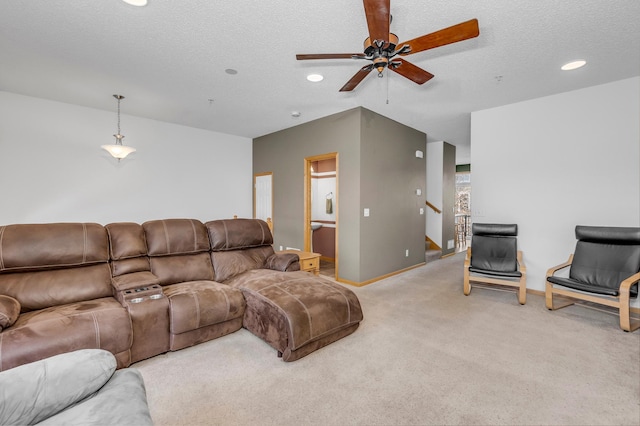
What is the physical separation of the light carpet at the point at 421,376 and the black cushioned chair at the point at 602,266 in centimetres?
31

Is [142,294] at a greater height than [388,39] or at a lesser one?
lesser

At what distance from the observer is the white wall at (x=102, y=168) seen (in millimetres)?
4082

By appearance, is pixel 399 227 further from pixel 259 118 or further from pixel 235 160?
pixel 235 160

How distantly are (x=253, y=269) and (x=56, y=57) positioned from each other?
10.3 feet

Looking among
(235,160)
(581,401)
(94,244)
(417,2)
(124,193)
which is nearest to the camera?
(581,401)

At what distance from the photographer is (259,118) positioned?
508cm

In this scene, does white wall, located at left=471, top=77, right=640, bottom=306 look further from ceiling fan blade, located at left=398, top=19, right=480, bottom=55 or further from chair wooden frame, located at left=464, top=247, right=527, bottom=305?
ceiling fan blade, located at left=398, top=19, right=480, bottom=55

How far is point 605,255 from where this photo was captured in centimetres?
336

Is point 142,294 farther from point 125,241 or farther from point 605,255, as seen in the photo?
point 605,255

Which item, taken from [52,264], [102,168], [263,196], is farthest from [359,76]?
[102,168]

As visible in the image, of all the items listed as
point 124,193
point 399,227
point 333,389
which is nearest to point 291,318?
point 333,389

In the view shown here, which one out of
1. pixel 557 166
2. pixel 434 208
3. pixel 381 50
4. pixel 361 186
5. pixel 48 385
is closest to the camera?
pixel 48 385

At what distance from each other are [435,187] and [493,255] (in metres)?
3.02

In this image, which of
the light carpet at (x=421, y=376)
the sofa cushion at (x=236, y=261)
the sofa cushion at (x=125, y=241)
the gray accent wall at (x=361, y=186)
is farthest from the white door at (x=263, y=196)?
the light carpet at (x=421, y=376)
